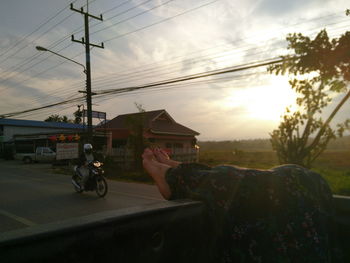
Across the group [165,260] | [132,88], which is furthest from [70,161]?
[165,260]

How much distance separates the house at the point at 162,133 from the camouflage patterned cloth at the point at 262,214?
22.2 metres

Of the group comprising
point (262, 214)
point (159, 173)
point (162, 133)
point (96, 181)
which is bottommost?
point (96, 181)

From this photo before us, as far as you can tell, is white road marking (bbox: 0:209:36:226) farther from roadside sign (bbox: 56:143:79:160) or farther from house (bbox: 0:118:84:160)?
house (bbox: 0:118:84:160)

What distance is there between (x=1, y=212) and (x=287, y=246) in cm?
753

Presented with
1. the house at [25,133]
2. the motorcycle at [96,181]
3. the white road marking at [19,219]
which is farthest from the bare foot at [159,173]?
the house at [25,133]

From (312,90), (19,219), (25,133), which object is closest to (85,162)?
(19,219)

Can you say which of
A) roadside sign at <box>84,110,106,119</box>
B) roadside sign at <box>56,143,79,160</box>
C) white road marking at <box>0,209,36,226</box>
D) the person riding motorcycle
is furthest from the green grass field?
roadside sign at <box>56,143,79,160</box>

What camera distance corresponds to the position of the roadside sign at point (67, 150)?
21344 millimetres

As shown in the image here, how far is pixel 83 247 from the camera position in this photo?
41.2 inches

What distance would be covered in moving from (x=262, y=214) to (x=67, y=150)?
21.9 m

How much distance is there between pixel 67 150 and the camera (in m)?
21.6

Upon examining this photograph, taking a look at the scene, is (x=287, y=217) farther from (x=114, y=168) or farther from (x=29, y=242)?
(x=114, y=168)

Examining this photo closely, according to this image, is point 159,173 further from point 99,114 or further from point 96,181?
point 99,114

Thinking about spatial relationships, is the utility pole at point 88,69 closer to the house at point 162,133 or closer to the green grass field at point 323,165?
the house at point 162,133
